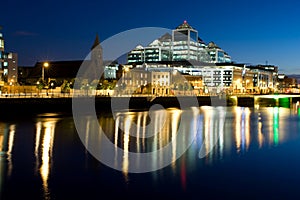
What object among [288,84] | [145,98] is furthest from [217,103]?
[288,84]

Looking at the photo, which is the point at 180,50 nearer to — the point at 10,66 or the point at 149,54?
the point at 149,54

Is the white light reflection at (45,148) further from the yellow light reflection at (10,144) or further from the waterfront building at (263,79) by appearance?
the waterfront building at (263,79)

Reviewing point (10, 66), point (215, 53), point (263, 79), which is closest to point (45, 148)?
point (10, 66)

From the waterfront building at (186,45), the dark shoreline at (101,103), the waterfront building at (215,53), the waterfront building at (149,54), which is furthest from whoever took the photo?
the waterfront building at (215,53)

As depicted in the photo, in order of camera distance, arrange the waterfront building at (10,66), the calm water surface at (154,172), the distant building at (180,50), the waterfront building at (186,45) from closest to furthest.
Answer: the calm water surface at (154,172), the waterfront building at (10,66), the distant building at (180,50), the waterfront building at (186,45)

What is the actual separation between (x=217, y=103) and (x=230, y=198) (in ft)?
174

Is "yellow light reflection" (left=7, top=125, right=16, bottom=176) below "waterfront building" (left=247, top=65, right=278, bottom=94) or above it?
below

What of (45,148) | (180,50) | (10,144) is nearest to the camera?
(45,148)

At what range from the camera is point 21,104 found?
102 feet

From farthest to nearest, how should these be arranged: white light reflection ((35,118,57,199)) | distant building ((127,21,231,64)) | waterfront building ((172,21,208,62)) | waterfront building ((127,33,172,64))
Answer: waterfront building ((172,21,208,62))
distant building ((127,21,231,64))
waterfront building ((127,33,172,64))
white light reflection ((35,118,57,199))

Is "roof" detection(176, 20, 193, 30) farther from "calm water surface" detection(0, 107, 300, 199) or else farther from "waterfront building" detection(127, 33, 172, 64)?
"calm water surface" detection(0, 107, 300, 199)

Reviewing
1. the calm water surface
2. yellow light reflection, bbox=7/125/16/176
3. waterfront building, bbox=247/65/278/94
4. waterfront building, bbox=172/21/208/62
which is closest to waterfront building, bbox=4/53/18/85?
yellow light reflection, bbox=7/125/16/176

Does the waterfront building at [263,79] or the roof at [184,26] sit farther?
the roof at [184,26]

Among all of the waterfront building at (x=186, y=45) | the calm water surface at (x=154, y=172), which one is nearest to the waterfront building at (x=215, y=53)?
the waterfront building at (x=186, y=45)
